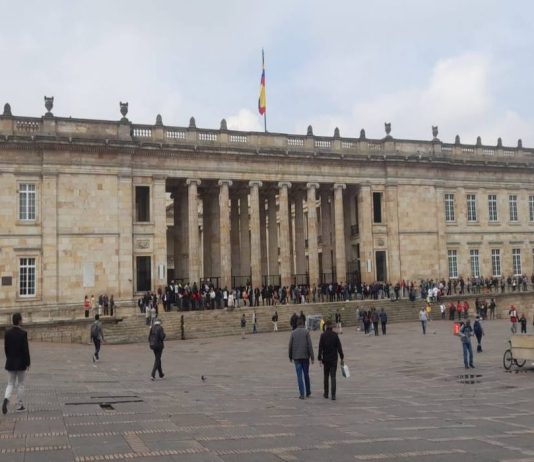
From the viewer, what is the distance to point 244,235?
4591 centimetres

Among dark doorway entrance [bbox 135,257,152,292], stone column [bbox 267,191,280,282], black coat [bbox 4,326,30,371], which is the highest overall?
stone column [bbox 267,191,280,282]

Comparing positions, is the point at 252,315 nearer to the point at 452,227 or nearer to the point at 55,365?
the point at 55,365

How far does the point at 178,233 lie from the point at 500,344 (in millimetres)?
25238

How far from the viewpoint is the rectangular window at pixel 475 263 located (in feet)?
161

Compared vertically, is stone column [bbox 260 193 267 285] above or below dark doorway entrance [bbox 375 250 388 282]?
above

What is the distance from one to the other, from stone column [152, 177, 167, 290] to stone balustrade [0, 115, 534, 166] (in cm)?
280

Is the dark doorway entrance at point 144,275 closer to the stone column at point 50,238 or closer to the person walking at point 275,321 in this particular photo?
the stone column at point 50,238

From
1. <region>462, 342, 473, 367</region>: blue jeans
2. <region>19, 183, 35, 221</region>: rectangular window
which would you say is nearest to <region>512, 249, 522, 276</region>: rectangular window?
<region>462, 342, 473, 367</region>: blue jeans

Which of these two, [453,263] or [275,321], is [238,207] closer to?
[275,321]

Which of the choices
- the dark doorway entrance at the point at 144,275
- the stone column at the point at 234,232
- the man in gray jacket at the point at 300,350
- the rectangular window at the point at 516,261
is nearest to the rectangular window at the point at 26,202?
the dark doorway entrance at the point at 144,275

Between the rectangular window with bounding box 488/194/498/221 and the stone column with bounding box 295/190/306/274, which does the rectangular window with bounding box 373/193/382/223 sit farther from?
the rectangular window with bounding box 488/194/498/221

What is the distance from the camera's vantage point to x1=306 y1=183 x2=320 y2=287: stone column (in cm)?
4431

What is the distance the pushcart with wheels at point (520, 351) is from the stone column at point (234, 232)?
28.8 meters

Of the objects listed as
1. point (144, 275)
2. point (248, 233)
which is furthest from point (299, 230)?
point (144, 275)
